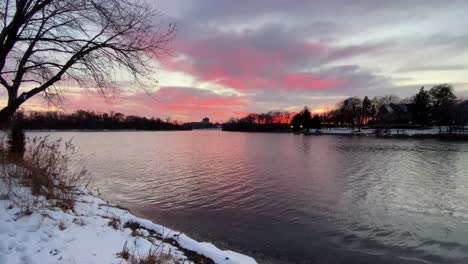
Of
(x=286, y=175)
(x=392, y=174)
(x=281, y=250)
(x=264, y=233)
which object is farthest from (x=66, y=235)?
(x=392, y=174)

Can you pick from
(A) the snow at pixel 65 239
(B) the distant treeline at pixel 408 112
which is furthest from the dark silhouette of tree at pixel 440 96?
(A) the snow at pixel 65 239

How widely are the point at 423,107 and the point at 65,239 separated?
350ft

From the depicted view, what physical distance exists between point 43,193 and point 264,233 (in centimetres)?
620

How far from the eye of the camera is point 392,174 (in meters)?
21.1

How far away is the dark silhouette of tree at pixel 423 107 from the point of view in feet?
309

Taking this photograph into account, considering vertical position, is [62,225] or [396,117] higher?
[396,117]

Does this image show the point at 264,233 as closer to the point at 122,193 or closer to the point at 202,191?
the point at 202,191

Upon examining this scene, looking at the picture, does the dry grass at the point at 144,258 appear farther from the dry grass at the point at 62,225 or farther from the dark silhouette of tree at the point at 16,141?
the dark silhouette of tree at the point at 16,141

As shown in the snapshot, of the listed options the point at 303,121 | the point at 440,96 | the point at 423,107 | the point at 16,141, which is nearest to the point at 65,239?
the point at 16,141

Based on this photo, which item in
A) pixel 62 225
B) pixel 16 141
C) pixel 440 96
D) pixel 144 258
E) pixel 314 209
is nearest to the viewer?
pixel 144 258

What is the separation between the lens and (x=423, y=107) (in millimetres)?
93938

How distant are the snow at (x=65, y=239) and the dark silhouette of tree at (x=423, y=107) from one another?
342 ft

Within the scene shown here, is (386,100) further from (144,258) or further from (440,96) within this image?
(144,258)

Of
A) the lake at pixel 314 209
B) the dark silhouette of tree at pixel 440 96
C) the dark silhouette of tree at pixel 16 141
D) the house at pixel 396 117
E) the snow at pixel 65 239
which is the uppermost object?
the dark silhouette of tree at pixel 440 96
